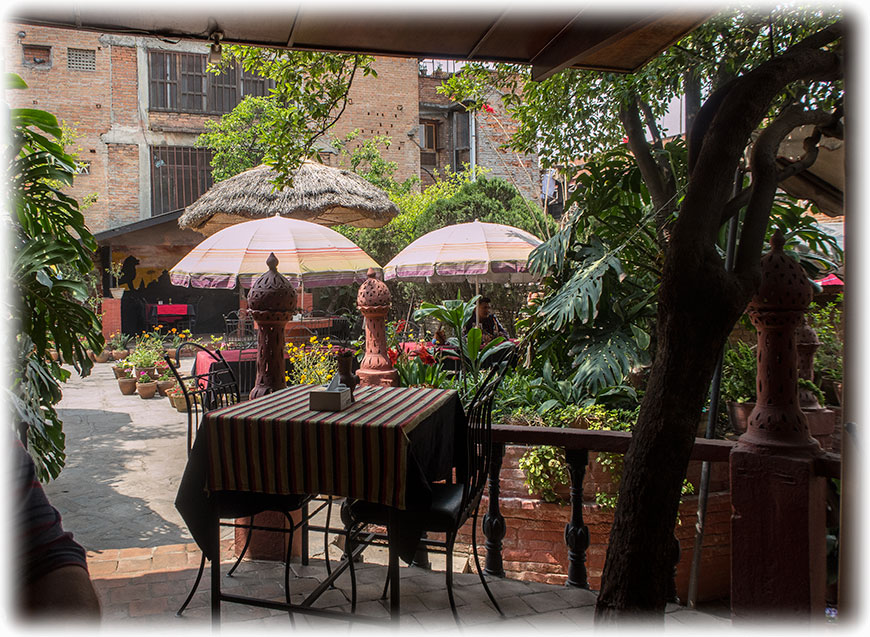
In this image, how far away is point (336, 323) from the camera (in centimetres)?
1290

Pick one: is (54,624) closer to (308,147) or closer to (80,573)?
(80,573)

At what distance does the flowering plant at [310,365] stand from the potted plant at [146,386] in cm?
291

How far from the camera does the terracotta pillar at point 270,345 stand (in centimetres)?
350

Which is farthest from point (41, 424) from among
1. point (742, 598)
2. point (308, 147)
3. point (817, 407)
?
point (817, 407)

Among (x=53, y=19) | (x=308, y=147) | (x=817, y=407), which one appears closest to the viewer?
(x=53, y=19)

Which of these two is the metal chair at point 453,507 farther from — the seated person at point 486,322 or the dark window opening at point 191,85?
the dark window opening at point 191,85

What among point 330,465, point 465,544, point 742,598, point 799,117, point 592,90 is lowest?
point 465,544

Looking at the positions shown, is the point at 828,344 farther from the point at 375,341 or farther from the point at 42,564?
the point at 42,564

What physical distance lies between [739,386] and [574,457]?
148 inches

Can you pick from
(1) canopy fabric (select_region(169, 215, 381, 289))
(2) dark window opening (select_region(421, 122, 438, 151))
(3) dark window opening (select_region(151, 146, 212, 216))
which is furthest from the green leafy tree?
(2) dark window opening (select_region(421, 122, 438, 151))

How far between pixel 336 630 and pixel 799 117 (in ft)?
8.52

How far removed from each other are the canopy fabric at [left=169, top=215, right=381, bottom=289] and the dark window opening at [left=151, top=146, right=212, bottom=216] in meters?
12.5

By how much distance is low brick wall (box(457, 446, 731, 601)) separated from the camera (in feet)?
17.4

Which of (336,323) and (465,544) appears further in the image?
(336,323)
